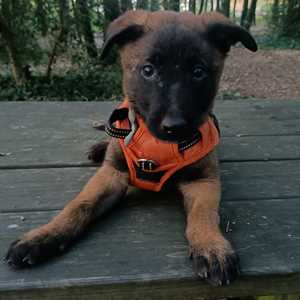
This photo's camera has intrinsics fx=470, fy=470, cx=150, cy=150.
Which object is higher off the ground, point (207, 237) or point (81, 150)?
point (207, 237)

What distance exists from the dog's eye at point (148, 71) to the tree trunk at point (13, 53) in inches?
181

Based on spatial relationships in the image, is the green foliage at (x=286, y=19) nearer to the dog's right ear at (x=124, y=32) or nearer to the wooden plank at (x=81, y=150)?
the wooden plank at (x=81, y=150)

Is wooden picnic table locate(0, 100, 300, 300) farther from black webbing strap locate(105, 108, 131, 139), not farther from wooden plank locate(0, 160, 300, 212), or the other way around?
black webbing strap locate(105, 108, 131, 139)

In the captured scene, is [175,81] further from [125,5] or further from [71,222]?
[125,5]

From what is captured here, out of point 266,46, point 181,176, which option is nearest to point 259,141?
point 181,176

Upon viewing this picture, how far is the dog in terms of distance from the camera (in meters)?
1.81

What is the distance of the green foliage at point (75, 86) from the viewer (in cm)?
661

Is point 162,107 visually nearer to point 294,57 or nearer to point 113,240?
point 113,240

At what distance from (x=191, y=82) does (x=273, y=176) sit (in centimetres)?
81

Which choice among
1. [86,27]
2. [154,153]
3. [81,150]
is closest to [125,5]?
[86,27]

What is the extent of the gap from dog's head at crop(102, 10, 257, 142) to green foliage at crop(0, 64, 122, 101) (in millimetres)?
4480

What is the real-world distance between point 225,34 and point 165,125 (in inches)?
23.6

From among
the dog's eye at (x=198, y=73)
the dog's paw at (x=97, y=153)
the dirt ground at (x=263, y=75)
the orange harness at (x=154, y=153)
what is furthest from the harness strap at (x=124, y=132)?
the dirt ground at (x=263, y=75)

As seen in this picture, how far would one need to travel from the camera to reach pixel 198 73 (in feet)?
6.73
